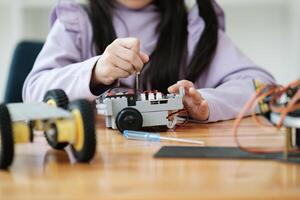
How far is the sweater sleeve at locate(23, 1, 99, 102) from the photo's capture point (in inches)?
30.1

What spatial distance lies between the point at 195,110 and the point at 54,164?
32 cm

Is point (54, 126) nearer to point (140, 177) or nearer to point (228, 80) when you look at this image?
point (140, 177)

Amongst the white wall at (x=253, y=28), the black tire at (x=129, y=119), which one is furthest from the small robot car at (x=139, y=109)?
the white wall at (x=253, y=28)

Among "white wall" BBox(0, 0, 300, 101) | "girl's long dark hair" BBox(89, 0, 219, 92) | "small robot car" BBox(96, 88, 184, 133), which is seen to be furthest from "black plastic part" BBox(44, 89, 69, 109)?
"white wall" BBox(0, 0, 300, 101)

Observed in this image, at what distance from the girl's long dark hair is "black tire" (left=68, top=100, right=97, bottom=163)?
531 millimetres

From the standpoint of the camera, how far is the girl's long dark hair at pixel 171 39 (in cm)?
98

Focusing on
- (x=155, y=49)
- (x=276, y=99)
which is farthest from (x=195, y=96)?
(x=155, y=49)

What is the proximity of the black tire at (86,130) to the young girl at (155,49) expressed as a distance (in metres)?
0.33

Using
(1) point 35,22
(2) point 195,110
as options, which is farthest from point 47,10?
(2) point 195,110

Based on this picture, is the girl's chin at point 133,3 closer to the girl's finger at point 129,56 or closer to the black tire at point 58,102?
the girl's finger at point 129,56

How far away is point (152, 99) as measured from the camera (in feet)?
2.05

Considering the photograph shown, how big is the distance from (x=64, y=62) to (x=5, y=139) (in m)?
0.58

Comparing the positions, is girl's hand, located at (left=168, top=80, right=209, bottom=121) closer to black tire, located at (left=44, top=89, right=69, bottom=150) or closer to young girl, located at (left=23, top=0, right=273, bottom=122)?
young girl, located at (left=23, top=0, right=273, bottom=122)

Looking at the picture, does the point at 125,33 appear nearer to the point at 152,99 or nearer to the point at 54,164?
the point at 152,99
